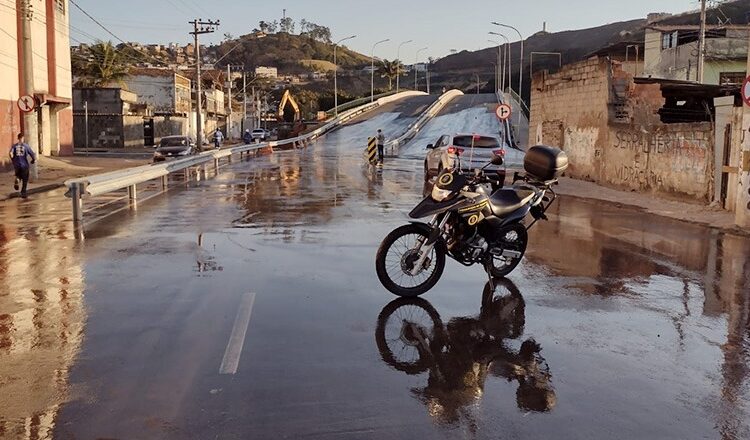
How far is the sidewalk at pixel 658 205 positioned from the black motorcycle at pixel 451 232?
23.6ft

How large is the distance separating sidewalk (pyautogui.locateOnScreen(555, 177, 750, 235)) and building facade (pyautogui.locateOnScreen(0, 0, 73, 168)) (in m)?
22.2

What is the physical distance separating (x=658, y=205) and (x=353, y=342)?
14.7 meters

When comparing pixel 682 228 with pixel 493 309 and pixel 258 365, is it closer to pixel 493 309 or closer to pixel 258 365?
pixel 493 309

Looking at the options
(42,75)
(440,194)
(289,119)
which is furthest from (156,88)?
(440,194)

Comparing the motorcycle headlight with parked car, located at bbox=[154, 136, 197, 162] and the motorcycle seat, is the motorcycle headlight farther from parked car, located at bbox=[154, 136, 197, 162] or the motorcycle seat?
parked car, located at bbox=[154, 136, 197, 162]

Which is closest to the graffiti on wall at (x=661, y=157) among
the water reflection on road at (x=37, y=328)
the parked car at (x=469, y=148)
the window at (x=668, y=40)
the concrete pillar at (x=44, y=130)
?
the parked car at (x=469, y=148)

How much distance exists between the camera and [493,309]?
7.71 metres

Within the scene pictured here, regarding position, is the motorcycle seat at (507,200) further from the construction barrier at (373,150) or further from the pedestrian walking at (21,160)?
the construction barrier at (373,150)

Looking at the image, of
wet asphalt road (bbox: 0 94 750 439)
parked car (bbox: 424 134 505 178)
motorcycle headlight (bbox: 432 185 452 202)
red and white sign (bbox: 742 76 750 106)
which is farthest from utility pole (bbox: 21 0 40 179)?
red and white sign (bbox: 742 76 750 106)

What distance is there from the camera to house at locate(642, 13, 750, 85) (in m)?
50.2

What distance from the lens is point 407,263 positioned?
8.23 m

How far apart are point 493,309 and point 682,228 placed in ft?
27.6

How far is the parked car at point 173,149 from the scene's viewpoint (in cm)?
3894

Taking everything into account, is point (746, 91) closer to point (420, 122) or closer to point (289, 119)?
point (420, 122)
